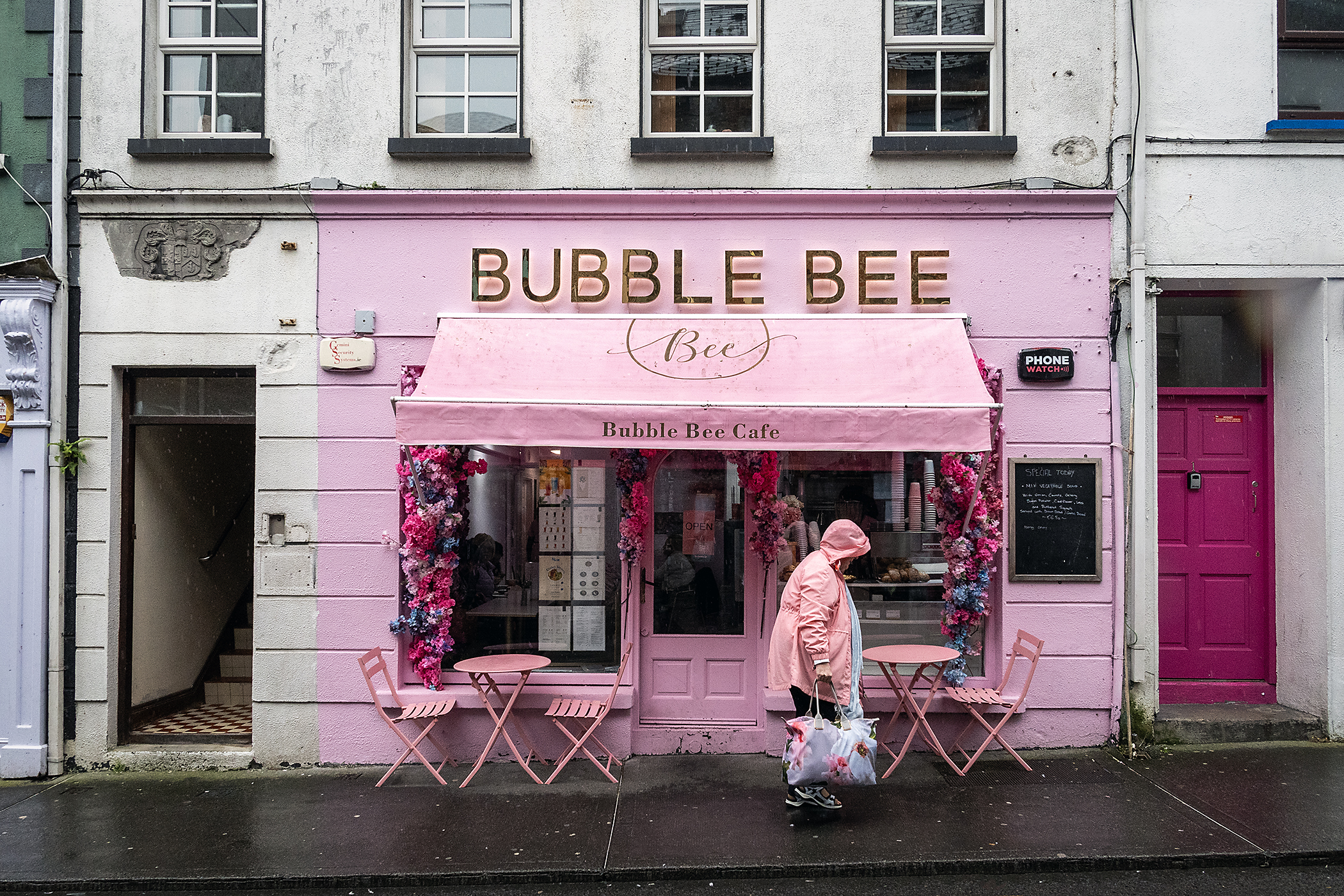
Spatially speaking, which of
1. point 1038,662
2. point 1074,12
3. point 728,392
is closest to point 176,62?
point 728,392

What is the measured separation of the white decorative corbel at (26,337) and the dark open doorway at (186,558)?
1.83ft

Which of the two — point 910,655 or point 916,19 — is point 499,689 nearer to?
point 910,655

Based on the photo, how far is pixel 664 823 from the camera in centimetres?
541

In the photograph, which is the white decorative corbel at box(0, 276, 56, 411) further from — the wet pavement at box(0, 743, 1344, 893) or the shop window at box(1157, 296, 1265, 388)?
the shop window at box(1157, 296, 1265, 388)

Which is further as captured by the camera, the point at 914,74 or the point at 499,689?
the point at 914,74

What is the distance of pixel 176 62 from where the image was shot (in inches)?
276

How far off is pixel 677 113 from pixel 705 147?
51 centimetres

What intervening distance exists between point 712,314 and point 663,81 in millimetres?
1938

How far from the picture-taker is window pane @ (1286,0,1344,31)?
22.7 ft

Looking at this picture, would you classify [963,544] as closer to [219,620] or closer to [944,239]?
[944,239]

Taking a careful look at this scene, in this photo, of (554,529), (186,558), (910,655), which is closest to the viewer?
(910,655)

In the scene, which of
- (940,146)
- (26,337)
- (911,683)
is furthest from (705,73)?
(26,337)

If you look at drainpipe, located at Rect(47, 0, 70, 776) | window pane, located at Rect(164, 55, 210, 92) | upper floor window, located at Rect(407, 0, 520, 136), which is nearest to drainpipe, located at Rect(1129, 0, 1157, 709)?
upper floor window, located at Rect(407, 0, 520, 136)

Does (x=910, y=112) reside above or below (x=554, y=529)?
above
